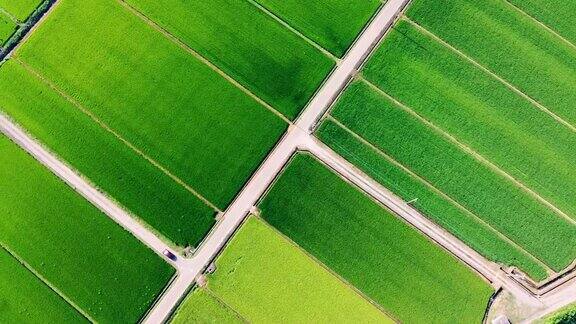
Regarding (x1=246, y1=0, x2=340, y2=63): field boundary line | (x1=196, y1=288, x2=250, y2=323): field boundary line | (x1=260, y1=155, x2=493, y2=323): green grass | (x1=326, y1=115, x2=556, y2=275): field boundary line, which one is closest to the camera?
(x1=260, y1=155, x2=493, y2=323): green grass

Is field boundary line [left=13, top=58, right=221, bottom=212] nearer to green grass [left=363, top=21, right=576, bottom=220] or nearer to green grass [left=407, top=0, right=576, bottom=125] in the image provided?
green grass [left=363, top=21, right=576, bottom=220]

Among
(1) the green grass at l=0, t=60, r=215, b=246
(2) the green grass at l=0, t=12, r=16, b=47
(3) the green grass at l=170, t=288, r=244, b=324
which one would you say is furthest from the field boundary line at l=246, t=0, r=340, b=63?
(3) the green grass at l=170, t=288, r=244, b=324

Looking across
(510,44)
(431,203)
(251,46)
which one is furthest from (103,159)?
(510,44)

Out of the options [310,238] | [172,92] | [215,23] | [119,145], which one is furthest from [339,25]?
[119,145]

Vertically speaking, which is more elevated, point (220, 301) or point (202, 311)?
point (220, 301)

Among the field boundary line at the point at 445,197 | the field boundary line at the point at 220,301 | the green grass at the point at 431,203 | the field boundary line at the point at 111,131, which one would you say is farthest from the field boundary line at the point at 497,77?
the field boundary line at the point at 220,301

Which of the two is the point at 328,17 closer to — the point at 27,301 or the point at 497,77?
the point at 497,77
